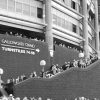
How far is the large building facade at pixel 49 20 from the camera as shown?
131 ft

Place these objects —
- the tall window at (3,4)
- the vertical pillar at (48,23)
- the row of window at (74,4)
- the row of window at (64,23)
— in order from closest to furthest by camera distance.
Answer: the tall window at (3,4)
the vertical pillar at (48,23)
the row of window at (64,23)
the row of window at (74,4)

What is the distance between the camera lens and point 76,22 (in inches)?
2127

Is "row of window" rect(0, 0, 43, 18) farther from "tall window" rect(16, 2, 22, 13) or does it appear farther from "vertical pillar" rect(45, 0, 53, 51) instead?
"vertical pillar" rect(45, 0, 53, 51)

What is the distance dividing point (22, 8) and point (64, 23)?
9671mm

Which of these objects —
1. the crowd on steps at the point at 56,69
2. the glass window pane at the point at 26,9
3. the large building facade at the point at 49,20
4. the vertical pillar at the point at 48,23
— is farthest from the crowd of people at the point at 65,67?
the glass window pane at the point at 26,9

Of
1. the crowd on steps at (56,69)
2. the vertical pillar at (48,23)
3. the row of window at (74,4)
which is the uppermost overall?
the row of window at (74,4)

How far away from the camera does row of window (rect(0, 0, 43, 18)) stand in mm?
39094

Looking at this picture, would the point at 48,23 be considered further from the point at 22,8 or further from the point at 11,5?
the point at 11,5

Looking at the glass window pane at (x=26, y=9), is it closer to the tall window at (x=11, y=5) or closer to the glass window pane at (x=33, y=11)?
the glass window pane at (x=33, y=11)

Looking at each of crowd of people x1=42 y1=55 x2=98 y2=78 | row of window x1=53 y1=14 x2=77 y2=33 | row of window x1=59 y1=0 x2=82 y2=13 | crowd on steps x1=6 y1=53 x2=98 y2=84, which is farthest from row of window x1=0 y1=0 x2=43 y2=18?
crowd of people x1=42 y1=55 x2=98 y2=78

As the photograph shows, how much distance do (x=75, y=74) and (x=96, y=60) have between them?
5.32m

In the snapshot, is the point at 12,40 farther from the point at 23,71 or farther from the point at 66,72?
the point at 66,72

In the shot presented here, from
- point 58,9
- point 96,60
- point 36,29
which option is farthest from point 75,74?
point 58,9

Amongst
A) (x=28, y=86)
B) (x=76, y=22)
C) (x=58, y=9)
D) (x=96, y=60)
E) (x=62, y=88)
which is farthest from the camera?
(x=76, y=22)
